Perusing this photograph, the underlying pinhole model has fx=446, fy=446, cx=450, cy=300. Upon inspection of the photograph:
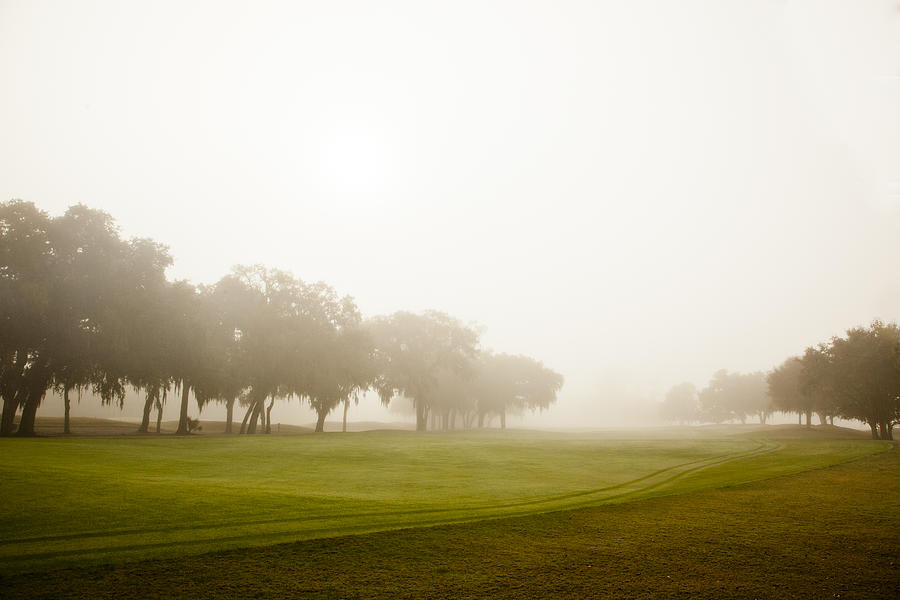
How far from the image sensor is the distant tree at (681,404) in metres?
147

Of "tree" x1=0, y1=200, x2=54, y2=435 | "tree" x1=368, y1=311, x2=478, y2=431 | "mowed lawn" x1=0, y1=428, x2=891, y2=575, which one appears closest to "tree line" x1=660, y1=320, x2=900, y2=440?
"mowed lawn" x1=0, y1=428, x2=891, y2=575

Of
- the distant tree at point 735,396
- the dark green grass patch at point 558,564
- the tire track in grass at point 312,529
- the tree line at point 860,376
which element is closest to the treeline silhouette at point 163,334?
the tire track in grass at point 312,529

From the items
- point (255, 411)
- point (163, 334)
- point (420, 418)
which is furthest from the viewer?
point (420, 418)

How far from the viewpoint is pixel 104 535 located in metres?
10.0

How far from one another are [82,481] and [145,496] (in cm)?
348

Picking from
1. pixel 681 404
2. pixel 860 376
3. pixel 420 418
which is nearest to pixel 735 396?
pixel 681 404

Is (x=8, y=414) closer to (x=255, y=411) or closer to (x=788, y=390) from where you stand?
(x=255, y=411)

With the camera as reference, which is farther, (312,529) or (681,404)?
(681,404)

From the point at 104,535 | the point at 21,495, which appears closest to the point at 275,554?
the point at 104,535

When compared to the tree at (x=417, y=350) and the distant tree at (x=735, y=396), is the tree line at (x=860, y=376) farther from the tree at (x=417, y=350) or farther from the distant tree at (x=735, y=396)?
the tree at (x=417, y=350)

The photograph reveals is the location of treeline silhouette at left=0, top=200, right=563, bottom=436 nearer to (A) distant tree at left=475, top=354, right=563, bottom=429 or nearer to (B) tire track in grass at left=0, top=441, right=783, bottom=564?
(A) distant tree at left=475, top=354, right=563, bottom=429

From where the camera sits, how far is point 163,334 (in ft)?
127

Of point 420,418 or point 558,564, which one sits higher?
point 558,564

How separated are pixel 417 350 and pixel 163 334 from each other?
3299cm
